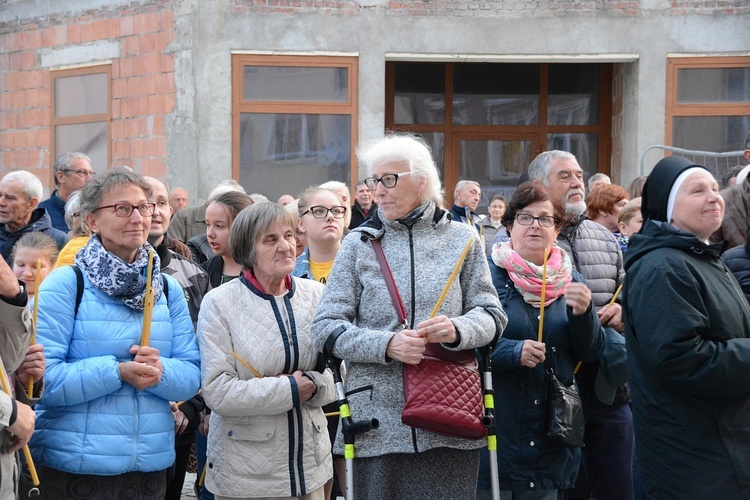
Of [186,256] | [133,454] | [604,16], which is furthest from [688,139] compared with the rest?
[133,454]

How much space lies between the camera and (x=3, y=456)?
11.1 feet

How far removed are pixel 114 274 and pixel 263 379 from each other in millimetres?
749

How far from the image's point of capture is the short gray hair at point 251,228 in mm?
4332

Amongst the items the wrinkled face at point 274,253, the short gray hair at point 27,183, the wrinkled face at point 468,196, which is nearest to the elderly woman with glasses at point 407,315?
the wrinkled face at point 274,253

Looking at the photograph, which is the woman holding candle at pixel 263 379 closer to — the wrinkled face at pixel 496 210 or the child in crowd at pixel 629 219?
the child in crowd at pixel 629 219

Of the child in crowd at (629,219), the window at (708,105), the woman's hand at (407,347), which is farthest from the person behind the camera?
the window at (708,105)

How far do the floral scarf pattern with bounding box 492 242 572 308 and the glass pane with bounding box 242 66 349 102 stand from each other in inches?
317

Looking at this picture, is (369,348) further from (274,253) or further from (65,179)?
(65,179)

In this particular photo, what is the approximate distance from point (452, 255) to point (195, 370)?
47.6 inches

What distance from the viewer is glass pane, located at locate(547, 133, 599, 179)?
14453 millimetres

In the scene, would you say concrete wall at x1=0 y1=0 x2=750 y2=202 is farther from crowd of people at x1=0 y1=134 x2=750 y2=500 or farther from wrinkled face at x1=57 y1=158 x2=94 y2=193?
crowd of people at x1=0 y1=134 x2=750 y2=500

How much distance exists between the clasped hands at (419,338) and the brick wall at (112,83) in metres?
9.18

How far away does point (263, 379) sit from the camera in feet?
13.4

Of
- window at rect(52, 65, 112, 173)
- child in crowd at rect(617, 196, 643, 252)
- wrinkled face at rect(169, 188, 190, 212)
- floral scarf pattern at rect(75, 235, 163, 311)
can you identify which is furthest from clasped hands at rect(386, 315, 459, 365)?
window at rect(52, 65, 112, 173)
